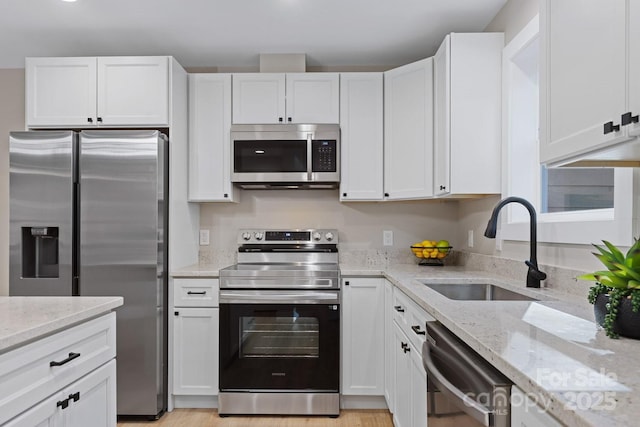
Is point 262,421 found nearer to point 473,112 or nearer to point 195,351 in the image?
point 195,351

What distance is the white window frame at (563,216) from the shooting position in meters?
1.52

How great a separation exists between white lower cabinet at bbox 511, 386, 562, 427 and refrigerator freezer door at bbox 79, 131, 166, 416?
2.28 meters

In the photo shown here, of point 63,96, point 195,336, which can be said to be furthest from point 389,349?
point 63,96

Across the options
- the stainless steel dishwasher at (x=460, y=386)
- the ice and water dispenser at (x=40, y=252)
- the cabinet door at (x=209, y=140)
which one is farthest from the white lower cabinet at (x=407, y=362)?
the ice and water dispenser at (x=40, y=252)

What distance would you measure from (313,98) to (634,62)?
2.32 m

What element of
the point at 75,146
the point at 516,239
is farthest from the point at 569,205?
the point at 75,146

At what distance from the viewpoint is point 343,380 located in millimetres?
2859

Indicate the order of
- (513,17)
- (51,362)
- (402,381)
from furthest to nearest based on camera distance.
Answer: (513,17) < (402,381) < (51,362)

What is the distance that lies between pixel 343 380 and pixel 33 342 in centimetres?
203

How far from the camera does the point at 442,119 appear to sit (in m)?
2.68

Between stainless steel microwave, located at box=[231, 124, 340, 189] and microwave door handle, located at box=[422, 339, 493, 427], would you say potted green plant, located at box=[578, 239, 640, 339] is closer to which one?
microwave door handle, located at box=[422, 339, 493, 427]

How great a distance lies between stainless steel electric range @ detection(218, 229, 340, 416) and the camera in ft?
9.09

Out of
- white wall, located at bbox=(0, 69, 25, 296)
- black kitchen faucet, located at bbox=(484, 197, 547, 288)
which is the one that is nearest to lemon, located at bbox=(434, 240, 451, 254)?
black kitchen faucet, located at bbox=(484, 197, 547, 288)

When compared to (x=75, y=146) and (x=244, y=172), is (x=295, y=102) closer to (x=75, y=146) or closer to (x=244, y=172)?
(x=244, y=172)
